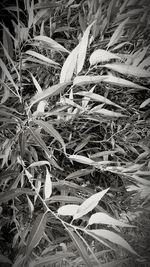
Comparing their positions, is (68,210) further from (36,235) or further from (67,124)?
(67,124)

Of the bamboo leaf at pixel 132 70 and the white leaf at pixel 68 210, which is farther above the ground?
the bamboo leaf at pixel 132 70

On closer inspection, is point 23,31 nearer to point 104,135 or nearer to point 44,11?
point 44,11

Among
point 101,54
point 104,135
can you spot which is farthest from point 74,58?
point 104,135

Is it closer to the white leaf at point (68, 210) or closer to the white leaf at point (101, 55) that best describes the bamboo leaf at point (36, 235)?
the white leaf at point (68, 210)

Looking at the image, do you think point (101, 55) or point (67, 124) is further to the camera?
point (67, 124)

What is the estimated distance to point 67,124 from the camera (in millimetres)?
800

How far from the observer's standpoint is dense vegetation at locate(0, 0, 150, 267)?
0.47 m

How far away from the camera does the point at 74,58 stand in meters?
0.46

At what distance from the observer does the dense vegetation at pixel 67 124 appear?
47 cm

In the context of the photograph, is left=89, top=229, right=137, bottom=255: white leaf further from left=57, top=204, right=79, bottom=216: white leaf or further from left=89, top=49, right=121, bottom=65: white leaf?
left=89, top=49, right=121, bottom=65: white leaf

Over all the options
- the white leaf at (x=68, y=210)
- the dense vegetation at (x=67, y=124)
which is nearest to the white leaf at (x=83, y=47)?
the dense vegetation at (x=67, y=124)

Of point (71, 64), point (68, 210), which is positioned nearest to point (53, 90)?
point (71, 64)

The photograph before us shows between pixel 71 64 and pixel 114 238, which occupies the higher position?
pixel 71 64

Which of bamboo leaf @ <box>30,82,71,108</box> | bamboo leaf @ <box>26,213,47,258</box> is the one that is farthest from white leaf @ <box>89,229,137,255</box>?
bamboo leaf @ <box>30,82,71,108</box>
